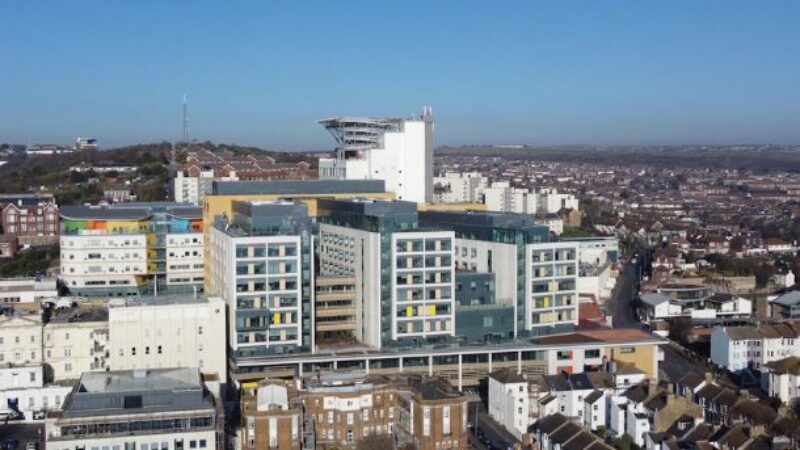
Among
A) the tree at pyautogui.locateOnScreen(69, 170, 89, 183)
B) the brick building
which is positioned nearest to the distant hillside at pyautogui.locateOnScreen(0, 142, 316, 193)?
the tree at pyautogui.locateOnScreen(69, 170, 89, 183)

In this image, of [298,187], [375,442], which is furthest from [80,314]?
[375,442]

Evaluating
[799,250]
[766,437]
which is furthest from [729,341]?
[799,250]

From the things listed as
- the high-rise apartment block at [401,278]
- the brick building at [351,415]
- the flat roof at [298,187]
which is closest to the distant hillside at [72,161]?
the flat roof at [298,187]

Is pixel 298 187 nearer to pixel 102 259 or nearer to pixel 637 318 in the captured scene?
pixel 102 259

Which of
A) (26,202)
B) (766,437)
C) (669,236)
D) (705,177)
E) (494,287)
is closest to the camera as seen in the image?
(766,437)

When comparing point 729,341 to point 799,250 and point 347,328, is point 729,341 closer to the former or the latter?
point 347,328

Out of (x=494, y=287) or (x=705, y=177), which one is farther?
(x=705, y=177)

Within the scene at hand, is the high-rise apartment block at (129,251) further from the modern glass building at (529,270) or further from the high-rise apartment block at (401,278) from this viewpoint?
the modern glass building at (529,270)
